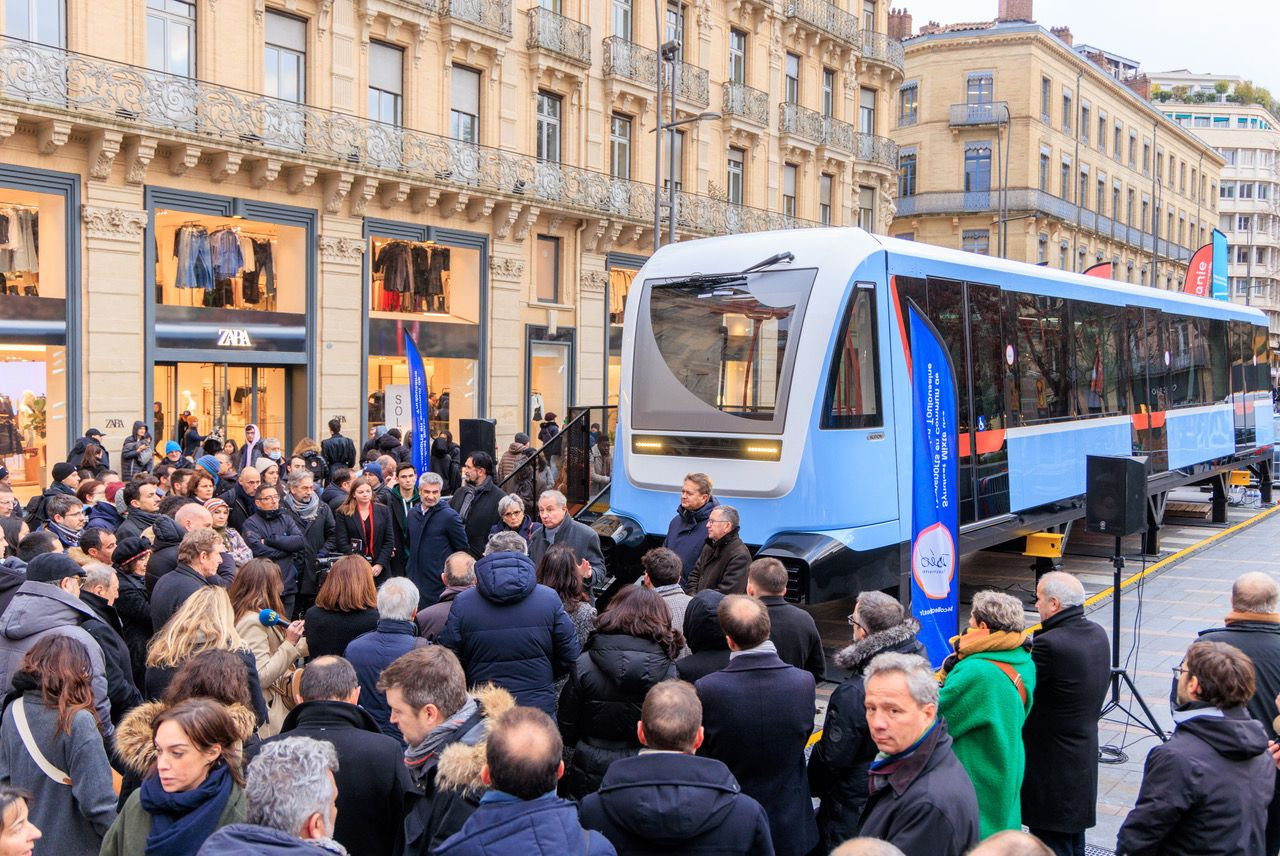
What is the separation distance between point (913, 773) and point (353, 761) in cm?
199

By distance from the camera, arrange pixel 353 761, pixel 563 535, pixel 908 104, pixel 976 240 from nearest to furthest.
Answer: pixel 353 761 < pixel 563 535 < pixel 976 240 < pixel 908 104

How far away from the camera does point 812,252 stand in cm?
939

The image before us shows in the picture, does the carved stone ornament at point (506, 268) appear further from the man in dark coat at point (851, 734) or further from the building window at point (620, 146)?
the man in dark coat at point (851, 734)

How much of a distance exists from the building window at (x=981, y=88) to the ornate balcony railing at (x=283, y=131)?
27680 millimetres

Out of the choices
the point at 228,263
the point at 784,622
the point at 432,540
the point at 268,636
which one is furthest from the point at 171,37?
the point at 784,622

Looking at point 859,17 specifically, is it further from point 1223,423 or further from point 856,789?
point 856,789

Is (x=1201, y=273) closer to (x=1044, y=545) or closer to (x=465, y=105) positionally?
(x=1044, y=545)

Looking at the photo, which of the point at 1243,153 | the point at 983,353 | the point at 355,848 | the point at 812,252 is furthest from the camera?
the point at 1243,153

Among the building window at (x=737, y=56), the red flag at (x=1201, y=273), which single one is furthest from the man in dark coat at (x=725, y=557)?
the building window at (x=737, y=56)

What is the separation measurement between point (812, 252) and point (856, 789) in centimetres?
571

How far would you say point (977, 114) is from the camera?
49.8 m

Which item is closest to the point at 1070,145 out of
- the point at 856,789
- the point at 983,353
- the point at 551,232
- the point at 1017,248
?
the point at 1017,248

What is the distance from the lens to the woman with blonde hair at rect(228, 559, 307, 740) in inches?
214

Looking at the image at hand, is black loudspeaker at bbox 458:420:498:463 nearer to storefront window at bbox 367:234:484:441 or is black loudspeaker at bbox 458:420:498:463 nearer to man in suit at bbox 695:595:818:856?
storefront window at bbox 367:234:484:441
